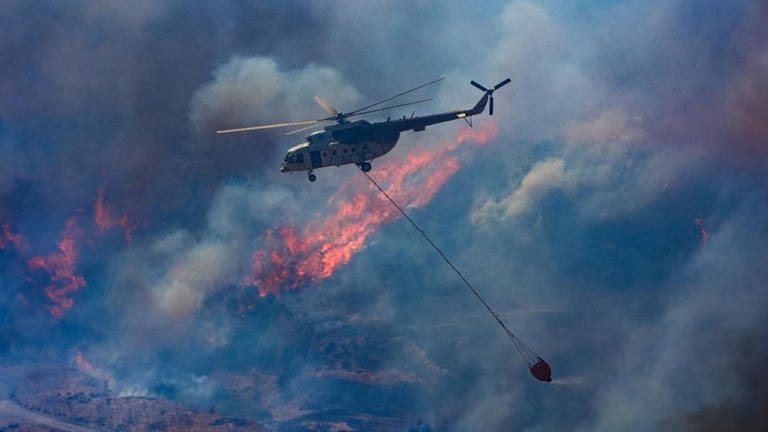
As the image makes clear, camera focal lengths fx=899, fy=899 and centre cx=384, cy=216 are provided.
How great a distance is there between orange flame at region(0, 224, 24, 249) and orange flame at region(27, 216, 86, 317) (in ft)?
6.63

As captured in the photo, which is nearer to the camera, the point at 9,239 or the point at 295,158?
the point at 295,158

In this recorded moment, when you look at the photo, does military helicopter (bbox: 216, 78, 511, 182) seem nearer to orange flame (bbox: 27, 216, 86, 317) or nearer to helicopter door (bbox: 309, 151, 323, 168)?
helicopter door (bbox: 309, 151, 323, 168)

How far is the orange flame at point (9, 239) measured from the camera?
87.8m

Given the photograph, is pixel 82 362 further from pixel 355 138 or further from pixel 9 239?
pixel 355 138

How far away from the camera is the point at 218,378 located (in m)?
81.7

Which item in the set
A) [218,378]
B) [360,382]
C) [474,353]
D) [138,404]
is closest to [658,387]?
[474,353]

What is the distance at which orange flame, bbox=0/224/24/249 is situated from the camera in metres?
87.8

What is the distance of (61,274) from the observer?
287 ft

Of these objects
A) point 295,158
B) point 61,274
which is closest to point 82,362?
point 61,274

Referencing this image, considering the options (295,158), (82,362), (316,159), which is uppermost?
(82,362)

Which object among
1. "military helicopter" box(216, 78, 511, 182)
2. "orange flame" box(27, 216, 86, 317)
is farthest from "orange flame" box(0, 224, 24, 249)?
"military helicopter" box(216, 78, 511, 182)

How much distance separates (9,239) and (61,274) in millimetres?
6224

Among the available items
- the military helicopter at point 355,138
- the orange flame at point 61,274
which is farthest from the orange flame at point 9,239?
the military helicopter at point 355,138

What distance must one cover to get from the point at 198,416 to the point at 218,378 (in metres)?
5.77
